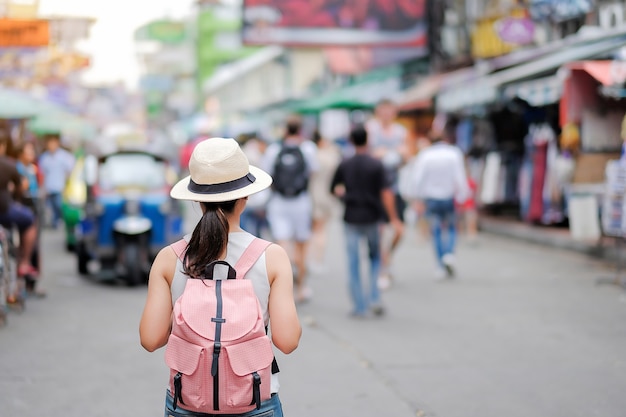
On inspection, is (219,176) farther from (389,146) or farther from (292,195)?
(389,146)

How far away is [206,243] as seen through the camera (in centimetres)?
337

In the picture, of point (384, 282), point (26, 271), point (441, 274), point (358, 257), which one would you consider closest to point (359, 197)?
point (358, 257)

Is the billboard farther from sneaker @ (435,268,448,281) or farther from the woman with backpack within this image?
the woman with backpack

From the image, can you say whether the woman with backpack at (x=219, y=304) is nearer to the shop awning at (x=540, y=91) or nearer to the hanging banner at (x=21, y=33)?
the shop awning at (x=540, y=91)

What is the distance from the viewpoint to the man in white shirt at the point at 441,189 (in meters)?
12.3

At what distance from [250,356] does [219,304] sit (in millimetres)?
199

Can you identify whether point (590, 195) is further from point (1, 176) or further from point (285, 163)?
point (1, 176)

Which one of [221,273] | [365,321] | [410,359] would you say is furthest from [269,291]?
[365,321]

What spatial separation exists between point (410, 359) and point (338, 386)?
1.05 m

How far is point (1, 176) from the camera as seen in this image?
971 cm

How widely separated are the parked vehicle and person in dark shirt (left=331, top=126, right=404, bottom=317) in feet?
10.2

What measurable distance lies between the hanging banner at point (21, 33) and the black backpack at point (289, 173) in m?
8.11

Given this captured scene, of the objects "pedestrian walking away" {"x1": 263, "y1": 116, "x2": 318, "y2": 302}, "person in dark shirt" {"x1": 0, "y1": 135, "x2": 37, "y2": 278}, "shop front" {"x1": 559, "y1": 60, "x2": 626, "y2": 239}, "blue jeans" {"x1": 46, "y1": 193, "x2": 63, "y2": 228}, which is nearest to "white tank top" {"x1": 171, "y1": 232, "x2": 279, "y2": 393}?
"person in dark shirt" {"x1": 0, "y1": 135, "x2": 37, "y2": 278}

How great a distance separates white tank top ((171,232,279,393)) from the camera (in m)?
3.39
